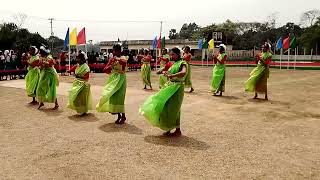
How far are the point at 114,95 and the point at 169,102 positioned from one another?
184 centimetres

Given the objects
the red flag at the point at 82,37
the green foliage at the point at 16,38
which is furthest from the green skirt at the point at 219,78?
the green foliage at the point at 16,38

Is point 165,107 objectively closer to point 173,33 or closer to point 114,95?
point 114,95

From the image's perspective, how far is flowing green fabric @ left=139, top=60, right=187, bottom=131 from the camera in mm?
7540

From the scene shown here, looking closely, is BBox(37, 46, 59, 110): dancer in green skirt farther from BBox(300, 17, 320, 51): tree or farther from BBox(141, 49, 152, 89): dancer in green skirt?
BBox(300, 17, 320, 51): tree

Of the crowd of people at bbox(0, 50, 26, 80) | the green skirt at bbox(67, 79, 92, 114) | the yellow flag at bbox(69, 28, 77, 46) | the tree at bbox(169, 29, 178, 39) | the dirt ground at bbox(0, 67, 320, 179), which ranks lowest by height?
the dirt ground at bbox(0, 67, 320, 179)

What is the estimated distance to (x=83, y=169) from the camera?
19.0ft

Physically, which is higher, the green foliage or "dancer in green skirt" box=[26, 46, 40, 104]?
the green foliage

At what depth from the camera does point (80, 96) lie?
10.0m

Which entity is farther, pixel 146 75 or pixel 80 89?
pixel 146 75

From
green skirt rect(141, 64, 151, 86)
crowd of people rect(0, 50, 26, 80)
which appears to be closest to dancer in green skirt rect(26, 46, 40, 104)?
green skirt rect(141, 64, 151, 86)

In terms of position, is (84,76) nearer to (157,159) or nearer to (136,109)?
(136,109)

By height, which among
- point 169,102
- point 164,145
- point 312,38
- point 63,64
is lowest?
point 164,145

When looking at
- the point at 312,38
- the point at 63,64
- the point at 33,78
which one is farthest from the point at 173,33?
the point at 33,78

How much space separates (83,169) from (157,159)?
48.8 inches
